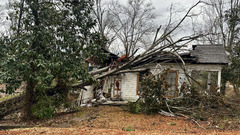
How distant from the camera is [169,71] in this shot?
995cm

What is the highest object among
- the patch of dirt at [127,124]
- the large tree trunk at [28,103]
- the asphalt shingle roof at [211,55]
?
the asphalt shingle roof at [211,55]

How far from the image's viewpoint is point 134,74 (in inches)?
428

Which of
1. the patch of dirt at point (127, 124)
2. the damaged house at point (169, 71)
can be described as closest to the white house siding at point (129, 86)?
the damaged house at point (169, 71)

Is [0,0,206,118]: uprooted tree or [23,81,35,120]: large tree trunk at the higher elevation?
[0,0,206,118]: uprooted tree

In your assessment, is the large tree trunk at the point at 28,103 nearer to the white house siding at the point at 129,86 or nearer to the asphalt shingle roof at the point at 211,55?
the white house siding at the point at 129,86

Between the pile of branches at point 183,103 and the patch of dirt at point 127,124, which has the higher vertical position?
the pile of branches at point 183,103

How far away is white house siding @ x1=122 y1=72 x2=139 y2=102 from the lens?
10758mm

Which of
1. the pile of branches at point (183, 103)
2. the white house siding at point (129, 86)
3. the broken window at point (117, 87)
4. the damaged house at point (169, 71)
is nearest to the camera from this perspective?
the pile of branches at point (183, 103)

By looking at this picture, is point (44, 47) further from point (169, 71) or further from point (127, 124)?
point (169, 71)

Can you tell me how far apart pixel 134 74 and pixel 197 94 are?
3.99 m

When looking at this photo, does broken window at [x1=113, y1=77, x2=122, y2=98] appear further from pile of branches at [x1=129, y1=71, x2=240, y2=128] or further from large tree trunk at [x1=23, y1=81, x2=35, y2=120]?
large tree trunk at [x1=23, y1=81, x2=35, y2=120]

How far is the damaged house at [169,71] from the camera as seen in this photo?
377 inches

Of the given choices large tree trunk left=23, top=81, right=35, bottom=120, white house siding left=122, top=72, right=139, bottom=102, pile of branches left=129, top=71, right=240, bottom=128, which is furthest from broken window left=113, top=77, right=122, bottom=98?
large tree trunk left=23, top=81, right=35, bottom=120

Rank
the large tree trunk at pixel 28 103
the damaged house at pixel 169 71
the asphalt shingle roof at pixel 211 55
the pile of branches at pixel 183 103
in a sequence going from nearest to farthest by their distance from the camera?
1. the large tree trunk at pixel 28 103
2. the pile of branches at pixel 183 103
3. the asphalt shingle roof at pixel 211 55
4. the damaged house at pixel 169 71
